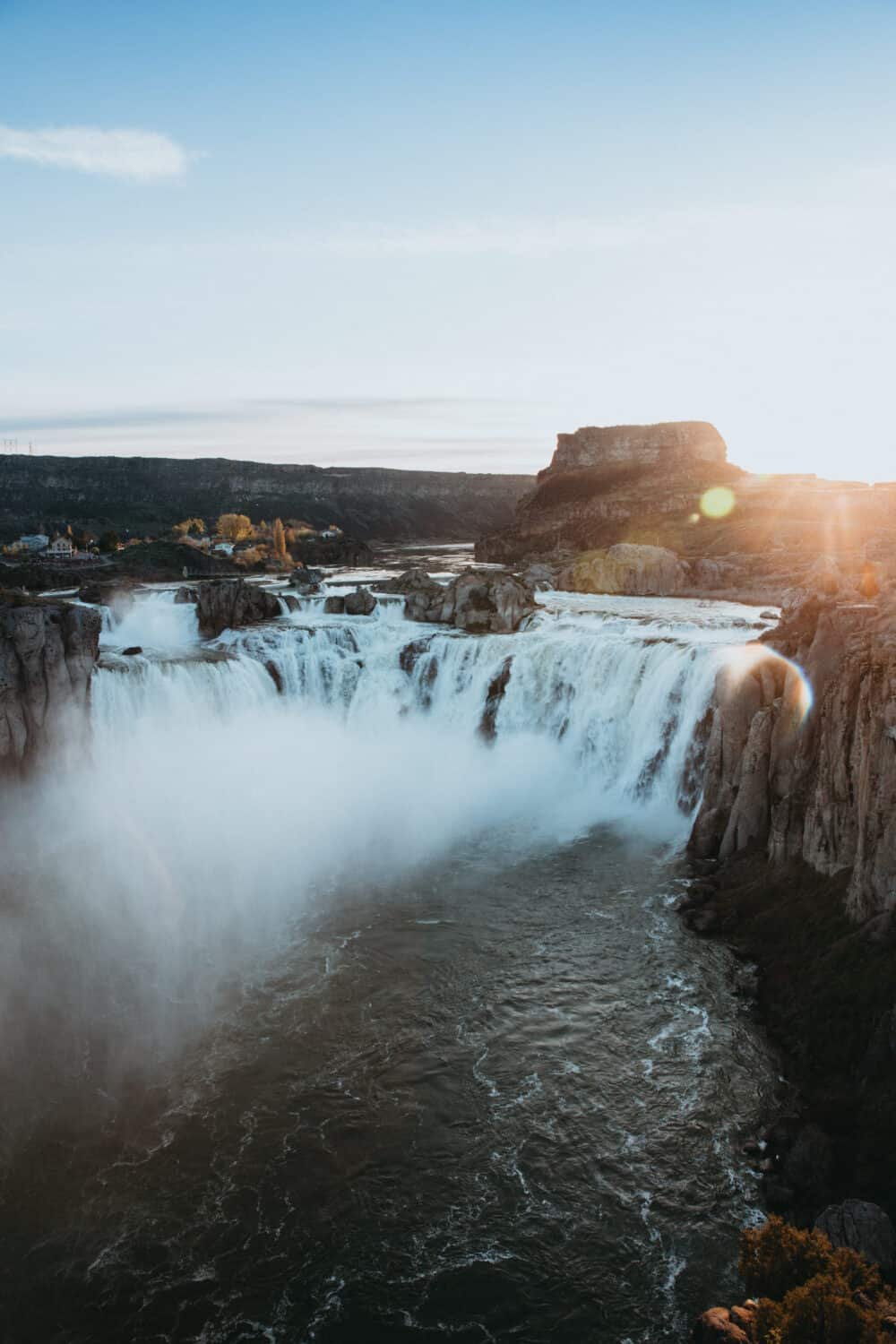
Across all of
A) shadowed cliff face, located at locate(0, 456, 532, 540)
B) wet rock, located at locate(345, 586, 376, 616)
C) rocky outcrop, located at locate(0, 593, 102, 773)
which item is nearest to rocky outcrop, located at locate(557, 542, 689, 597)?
wet rock, located at locate(345, 586, 376, 616)

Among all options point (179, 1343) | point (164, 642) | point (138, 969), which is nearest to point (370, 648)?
point (164, 642)

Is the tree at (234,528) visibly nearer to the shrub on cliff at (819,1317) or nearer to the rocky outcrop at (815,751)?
the rocky outcrop at (815,751)

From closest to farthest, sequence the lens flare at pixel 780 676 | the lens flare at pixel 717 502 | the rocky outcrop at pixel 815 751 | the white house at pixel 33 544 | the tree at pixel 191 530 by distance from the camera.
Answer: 1. the rocky outcrop at pixel 815 751
2. the lens flare at pixel 780 676
3. the lens flare at pixel 717 502
4. the white house at pixel 33 544
5. the tree at pixel 191 530

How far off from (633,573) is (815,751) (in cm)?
4607

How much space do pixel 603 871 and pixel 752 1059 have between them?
8.81m

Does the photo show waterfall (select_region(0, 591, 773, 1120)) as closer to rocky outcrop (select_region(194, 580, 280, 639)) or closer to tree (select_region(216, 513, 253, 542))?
rocky outcrop (select_region(194, 580, 280, 639))

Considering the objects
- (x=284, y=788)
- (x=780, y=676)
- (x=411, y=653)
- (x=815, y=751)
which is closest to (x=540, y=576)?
(x=411, y=653)

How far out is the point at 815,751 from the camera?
73.6 ft

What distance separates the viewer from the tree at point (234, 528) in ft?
412

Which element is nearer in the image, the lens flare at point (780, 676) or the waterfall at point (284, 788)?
the waterfall at point (284, 788)

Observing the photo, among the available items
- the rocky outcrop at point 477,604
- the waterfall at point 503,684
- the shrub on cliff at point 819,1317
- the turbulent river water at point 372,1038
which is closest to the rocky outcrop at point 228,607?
the waterfall at point 503,684

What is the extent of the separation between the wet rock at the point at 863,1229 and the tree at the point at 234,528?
120m

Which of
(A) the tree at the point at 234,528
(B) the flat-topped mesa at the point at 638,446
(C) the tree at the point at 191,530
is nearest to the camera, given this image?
(B) the flat-topped mesa at the point at 638,446

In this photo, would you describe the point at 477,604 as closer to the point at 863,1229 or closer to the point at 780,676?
the point at 780,676
